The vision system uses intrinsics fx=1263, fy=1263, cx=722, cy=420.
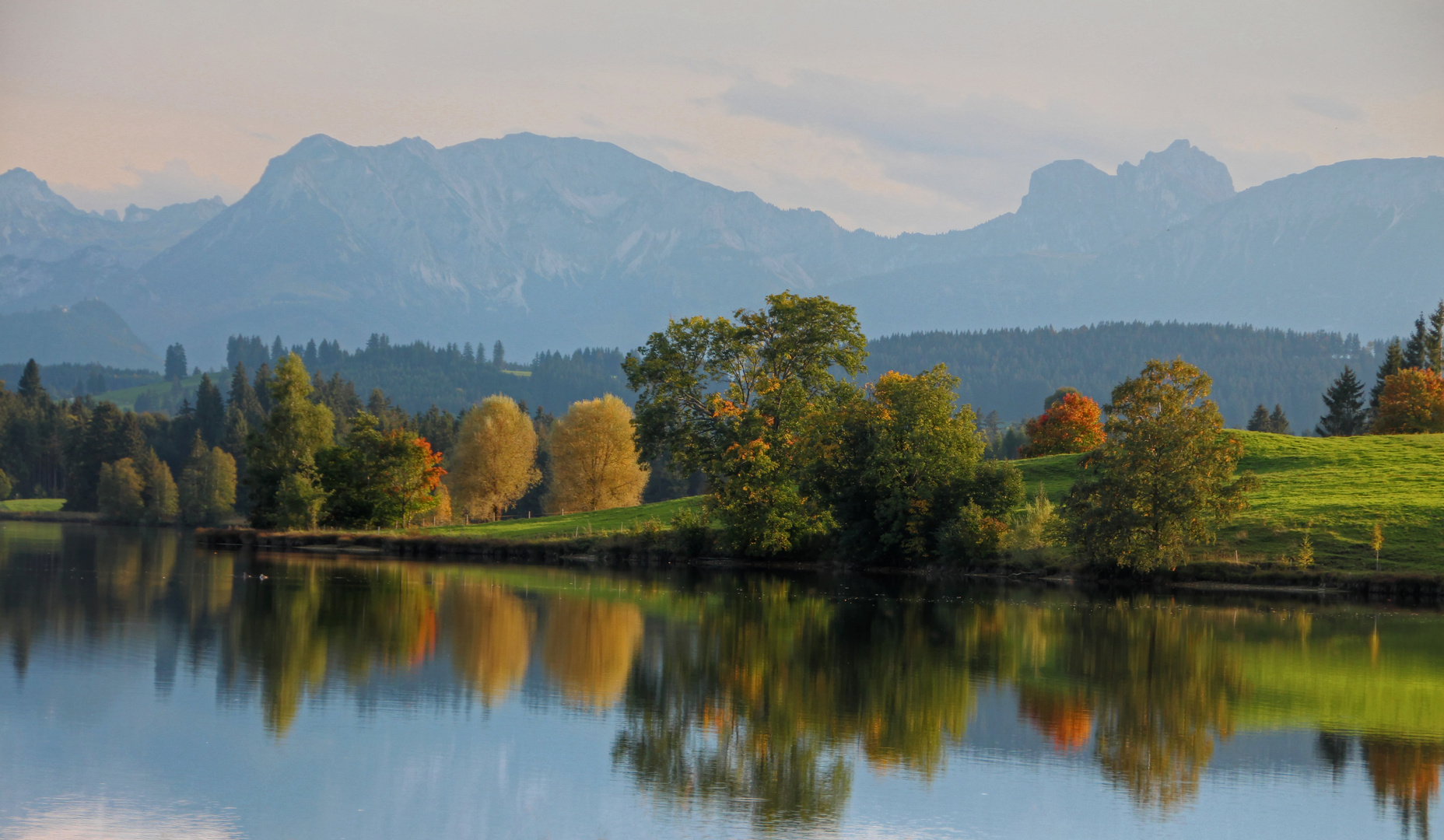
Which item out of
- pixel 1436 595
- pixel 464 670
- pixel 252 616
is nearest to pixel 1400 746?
pixel 464 670

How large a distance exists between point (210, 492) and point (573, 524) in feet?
242

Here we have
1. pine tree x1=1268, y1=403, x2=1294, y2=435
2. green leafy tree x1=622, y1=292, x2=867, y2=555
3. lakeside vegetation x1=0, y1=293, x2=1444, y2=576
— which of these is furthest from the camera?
pine tree x1=1268, y1=403, x2=1294, y2=435

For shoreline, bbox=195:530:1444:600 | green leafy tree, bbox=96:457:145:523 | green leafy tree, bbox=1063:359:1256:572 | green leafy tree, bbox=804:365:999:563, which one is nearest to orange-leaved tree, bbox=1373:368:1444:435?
shoreline, bbox=195:530:1444:600

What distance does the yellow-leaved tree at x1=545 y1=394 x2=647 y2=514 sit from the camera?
4555 inches

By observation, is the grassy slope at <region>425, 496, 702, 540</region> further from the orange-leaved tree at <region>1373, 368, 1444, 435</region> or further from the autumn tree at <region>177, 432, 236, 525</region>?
the autumn tree at <region>177, 432, 236, 525</region>

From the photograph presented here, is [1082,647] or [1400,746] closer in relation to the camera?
[1400,746]

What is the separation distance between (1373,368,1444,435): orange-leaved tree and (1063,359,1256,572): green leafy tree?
4716 centimetres

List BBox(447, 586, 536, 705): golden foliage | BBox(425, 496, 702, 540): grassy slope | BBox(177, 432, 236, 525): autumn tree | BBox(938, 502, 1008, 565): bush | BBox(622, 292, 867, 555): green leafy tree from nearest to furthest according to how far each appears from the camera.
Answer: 1. BBox(447, 586, 536, 705): golden foliage
2. BBox(938, 502, 1008, 565): bush
3. BBox(622, 292, 867, 555): green leafy tree
4. BBox(425, 496, 702, 540): grassy slope
5. BBox(177, 432, 236, 525): autumn tree

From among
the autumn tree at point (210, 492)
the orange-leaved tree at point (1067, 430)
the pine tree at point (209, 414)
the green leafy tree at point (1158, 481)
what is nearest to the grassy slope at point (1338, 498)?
the green leafy tree at point (1158, 481)

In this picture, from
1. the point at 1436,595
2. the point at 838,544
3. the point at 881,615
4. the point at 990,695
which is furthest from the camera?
the point at 838,544

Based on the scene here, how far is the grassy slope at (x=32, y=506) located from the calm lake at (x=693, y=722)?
133603 millimetres

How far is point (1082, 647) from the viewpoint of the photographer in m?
37.0

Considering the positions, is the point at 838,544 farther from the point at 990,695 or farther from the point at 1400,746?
the point at 1400,746

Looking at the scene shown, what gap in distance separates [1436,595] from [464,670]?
46684mm
